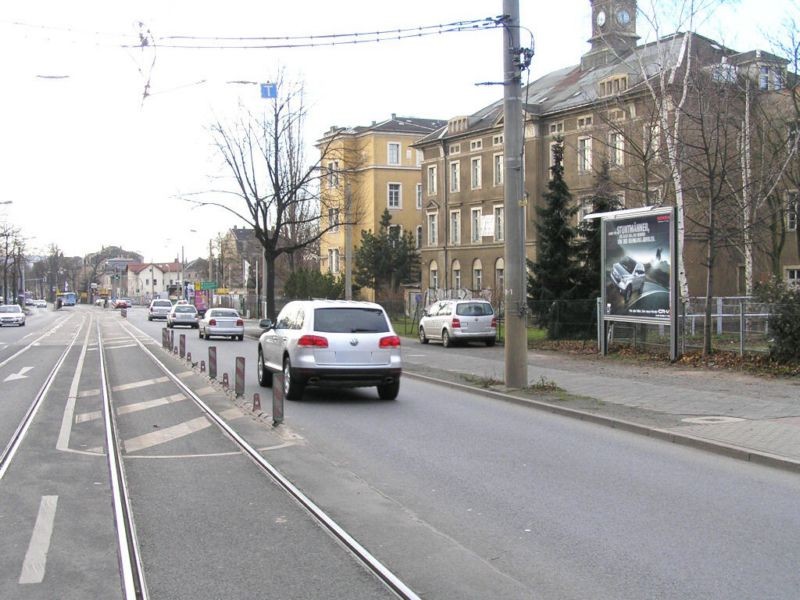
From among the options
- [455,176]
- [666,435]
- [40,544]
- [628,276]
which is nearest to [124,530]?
[40,544]

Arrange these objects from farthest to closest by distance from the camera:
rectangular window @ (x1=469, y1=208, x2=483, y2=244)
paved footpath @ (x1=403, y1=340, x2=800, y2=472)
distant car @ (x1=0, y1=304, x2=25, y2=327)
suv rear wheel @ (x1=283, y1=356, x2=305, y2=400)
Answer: rectangular window @ (x1=469, y1=208, x2=483, y2=244), distant car @ (x1=0, y1=304, x2=25, y2=327), suv rear wheel @ (x1=283, y1=356, x2=305, y2=400), paved footpath @ (x1=403, y1=340, x2=800, y2=472)

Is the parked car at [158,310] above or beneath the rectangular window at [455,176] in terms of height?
beneath

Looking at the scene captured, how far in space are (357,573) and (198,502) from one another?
2332 mm

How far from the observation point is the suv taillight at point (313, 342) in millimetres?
13945

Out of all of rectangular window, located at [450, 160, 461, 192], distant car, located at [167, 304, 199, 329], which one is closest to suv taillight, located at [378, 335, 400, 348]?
distant car, located at [167, 304, 199, 329]

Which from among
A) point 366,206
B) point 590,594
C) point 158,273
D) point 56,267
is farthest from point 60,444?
point 158,273

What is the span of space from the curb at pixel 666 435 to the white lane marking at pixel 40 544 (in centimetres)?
693

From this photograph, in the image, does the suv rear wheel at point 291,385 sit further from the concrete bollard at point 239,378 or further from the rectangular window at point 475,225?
the rectangular window at point 475,225

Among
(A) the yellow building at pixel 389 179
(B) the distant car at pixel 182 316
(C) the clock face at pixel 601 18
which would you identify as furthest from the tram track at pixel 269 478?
(A) the yellow building at pixel 389 179

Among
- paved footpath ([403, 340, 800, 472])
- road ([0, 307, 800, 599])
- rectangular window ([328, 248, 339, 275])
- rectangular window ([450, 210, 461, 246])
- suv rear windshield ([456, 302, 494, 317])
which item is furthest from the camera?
rectangular window ([328, 248, 339, 275])

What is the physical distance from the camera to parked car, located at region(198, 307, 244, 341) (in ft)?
120

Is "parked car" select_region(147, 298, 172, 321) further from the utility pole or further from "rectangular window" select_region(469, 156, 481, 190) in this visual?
the utility pole

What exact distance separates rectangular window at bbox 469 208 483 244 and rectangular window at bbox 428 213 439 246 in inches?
187

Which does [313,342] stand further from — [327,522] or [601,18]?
[601,18]
